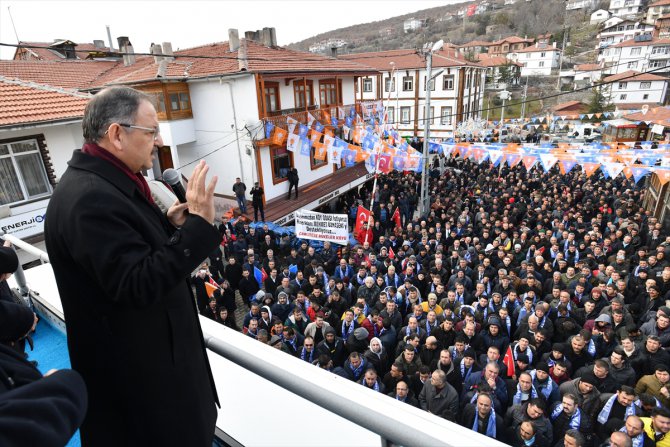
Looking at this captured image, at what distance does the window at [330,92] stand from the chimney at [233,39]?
4.69 meters

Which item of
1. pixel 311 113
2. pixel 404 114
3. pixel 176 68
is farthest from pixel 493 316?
pixel 404 114

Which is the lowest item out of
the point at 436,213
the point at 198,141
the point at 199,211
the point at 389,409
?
the point at 436,213

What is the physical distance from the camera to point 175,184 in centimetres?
154

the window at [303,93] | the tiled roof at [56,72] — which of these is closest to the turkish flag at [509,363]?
the window at [303,93]

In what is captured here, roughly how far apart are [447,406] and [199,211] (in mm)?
5490

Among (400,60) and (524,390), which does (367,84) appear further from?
(524,390)

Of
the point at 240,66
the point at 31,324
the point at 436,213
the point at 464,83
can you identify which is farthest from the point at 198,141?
the point at 464,83

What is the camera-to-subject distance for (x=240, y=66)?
54.0 feet

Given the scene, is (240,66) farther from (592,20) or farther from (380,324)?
(592,20)

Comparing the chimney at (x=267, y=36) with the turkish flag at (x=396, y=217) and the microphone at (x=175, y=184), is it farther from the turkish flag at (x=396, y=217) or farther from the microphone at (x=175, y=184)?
the microphone at (x=175, y=184)

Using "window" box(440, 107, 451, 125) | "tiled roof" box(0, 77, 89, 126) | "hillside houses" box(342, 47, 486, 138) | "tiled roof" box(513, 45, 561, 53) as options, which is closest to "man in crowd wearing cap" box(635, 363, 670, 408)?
"tiled roof" box(0, 77, 89, 126)

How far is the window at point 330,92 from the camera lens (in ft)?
70.5

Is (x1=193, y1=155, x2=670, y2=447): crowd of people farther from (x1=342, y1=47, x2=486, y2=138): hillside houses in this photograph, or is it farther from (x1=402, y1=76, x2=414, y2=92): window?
(x1=402, y1=76, x2=414, y2=92): window

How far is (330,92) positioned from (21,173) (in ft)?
52.1
